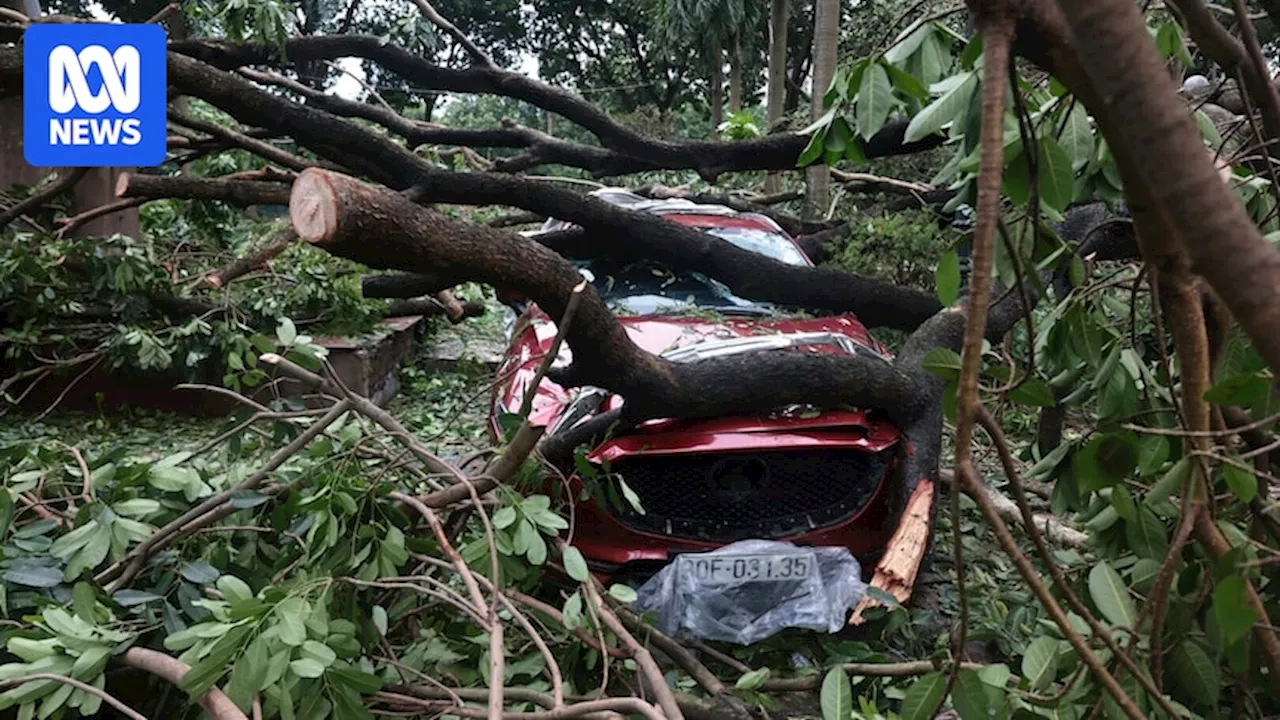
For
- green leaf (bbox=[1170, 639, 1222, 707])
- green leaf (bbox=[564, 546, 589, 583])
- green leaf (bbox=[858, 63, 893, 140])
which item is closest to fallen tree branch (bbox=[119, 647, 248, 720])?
green leaf (bbox=[564, 546, 589, 583])

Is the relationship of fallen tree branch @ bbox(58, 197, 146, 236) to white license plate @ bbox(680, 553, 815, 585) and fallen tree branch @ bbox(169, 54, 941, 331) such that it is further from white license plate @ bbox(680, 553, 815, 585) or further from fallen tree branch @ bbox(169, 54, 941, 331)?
white license plate @ bbox(680, 553, 815, 585)

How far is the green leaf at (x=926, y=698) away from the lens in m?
1.28

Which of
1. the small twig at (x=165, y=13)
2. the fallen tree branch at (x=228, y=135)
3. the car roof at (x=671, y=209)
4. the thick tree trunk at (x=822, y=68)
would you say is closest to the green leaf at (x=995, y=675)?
the car roof at (x=671, y=209)

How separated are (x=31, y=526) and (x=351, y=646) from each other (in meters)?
1.19

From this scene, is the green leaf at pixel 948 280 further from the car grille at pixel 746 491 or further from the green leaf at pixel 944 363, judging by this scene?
the car grille at pixel 746 491

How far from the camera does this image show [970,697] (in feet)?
4.27

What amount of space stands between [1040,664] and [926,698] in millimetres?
323

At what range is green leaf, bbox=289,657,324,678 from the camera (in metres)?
1.53

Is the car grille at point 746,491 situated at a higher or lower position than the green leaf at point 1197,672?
lower

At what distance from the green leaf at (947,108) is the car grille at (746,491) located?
1948 mm

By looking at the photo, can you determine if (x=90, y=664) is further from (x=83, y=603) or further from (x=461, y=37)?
(x=461, y=37)

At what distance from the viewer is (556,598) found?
10.5 feet

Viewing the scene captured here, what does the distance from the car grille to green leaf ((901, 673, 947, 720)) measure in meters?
1.94

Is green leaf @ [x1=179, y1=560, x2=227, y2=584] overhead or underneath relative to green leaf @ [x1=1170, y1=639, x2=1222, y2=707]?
underneath
